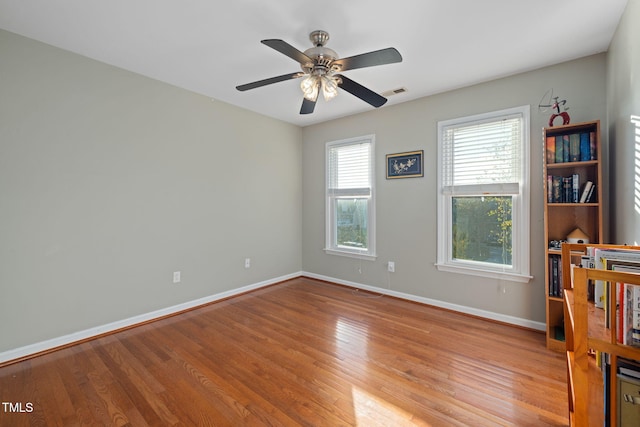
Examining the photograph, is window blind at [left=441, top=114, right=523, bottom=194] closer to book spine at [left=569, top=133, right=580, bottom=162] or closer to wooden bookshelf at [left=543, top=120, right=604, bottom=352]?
wooden bookshelf at [left=543, top=120, right=604, bottom=352]

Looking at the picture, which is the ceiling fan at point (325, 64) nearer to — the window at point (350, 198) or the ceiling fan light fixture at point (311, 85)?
the ceiling fan light fixture at point (311, 85)

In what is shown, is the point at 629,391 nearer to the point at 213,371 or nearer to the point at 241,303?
the point at 213,371

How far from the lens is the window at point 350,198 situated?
12.9 feet

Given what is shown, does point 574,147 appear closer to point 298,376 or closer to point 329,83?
point 329,83

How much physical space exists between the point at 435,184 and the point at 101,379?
11.7ft

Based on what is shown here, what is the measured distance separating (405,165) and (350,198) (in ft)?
3.21

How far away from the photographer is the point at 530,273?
2746 mm

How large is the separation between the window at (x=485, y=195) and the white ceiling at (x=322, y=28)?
56 centimetres

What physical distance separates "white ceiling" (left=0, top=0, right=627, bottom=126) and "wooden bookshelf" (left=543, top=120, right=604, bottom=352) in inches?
29.4

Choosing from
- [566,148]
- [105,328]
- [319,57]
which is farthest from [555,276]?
[105,328]

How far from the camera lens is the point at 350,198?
420 cm

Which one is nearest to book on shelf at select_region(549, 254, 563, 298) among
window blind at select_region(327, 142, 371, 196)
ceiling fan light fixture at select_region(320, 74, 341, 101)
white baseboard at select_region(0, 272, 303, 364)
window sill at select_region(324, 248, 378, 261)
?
window sill at select_region(324, 248, 378, 261)

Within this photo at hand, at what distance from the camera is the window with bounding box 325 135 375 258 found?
12.9 feet

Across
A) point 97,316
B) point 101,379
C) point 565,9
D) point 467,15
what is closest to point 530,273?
point 565,9
